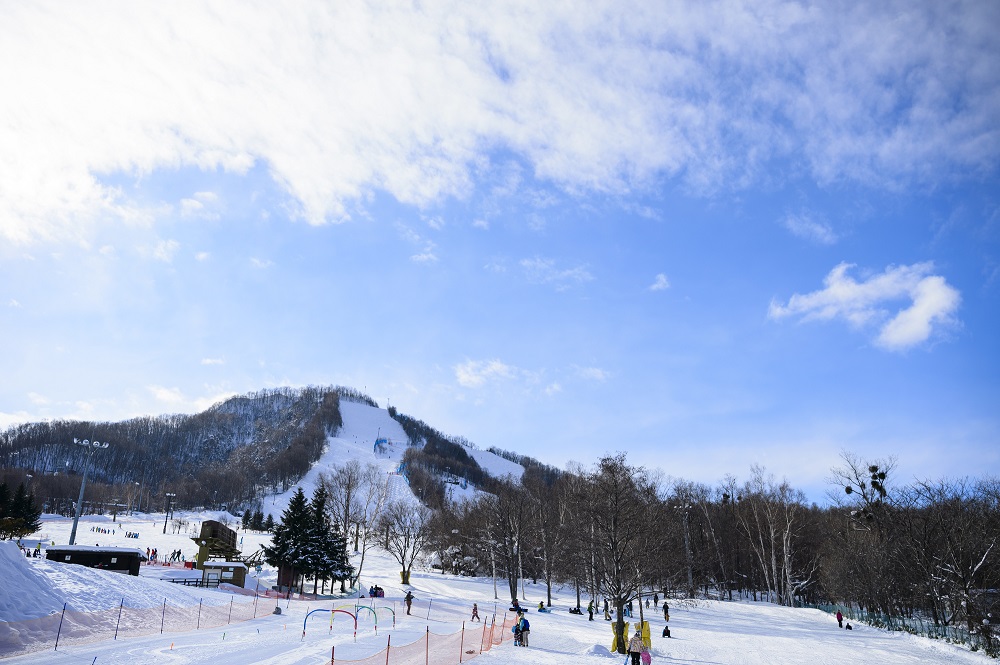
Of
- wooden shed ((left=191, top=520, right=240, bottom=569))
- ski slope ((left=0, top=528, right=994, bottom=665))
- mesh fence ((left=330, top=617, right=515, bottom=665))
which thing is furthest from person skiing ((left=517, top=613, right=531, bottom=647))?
wooden shed ((left=191, top=520, right=240, bottom=569))

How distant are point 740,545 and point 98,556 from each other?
225 feet

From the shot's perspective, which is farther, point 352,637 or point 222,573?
point 222,573

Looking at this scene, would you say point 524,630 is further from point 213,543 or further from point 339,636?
point 213,543

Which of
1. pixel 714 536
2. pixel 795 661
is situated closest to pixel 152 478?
pixel 714 536

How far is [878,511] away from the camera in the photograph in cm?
4669

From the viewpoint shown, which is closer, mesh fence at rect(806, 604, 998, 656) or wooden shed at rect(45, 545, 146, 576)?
mesh fence at rect(806, 604, 998, 656)

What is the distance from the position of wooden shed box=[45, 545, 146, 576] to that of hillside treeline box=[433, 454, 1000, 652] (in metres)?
26.2

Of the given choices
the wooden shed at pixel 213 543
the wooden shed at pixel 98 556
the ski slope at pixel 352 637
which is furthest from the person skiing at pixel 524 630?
the wooden shed at pixel 213 543

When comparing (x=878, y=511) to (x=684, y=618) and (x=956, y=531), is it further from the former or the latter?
(x=684, y=618)

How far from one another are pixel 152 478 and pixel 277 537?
6852 inches

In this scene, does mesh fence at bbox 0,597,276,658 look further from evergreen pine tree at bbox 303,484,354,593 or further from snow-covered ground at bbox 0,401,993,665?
evergreen pine tree at bbox 303,484,354,593

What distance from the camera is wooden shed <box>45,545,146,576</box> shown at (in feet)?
104

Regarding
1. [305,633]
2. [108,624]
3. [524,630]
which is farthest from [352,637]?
[108,624]

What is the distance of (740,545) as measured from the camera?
2825 inches
